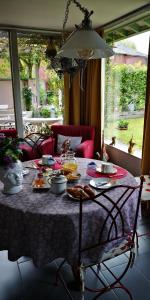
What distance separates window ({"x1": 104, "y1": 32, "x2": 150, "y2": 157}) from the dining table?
2312mm

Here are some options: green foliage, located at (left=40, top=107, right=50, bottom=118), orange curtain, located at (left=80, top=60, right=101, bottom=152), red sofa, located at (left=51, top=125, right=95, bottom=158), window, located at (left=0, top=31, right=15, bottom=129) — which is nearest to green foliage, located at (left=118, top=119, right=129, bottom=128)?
orange curtain, located at (left=80, top=60, right=101, bottom=152)

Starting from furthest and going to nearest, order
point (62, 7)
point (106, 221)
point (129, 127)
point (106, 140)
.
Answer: point (106, 140) < point (129, 127) < point (62, 7) < point (106, 221)

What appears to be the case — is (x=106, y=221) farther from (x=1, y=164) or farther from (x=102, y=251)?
(x=1, y=164)

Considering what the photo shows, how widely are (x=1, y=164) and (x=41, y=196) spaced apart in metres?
0.38

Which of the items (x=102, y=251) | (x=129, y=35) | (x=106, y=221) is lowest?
(x=102, y=251)

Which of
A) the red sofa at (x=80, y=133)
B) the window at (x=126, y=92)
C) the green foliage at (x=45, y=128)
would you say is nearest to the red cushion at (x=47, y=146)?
the red sofa at (x=80, y=133)

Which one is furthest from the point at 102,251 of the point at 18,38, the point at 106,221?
the point at 18,38

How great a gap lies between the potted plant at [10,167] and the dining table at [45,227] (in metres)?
0.10

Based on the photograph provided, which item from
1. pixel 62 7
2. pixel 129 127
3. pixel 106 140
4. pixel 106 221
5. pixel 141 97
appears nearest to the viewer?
pixel 106 221

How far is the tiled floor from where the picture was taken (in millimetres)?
1799

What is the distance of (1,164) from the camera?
174 cm

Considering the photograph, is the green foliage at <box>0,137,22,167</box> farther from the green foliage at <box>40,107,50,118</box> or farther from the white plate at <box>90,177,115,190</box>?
the green foliage at <box>40,107,50,118</box>

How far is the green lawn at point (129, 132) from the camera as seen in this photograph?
3.66 m

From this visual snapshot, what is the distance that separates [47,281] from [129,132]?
2.71 m
